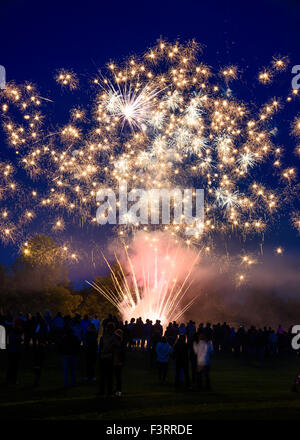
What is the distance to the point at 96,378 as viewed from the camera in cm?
1634

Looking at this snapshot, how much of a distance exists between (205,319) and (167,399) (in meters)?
57.2

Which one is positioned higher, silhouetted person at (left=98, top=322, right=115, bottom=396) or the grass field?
silhouetted person at (left=98, top=322, right=115, bottom=396)

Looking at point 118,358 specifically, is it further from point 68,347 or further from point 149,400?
point 68,347

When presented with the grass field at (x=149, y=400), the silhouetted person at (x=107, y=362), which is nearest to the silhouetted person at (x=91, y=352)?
the grass field at (x=149, y=400)

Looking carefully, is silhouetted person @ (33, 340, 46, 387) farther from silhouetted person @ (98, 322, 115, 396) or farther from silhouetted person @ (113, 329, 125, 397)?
silhouetted person @ (113, 329, 125, 397)

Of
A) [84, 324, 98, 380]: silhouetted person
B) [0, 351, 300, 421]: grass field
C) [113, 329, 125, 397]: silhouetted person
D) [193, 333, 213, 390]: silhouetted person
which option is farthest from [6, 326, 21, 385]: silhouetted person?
[193, 333, 213, 390]: silhouetted person

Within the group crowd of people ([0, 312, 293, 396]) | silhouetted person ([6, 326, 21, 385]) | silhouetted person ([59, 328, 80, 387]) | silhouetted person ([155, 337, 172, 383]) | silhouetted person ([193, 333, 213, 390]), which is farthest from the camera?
silhouetted person ([155, 337, 172, 383])

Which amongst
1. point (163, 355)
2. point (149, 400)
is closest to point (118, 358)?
point (149, 400)

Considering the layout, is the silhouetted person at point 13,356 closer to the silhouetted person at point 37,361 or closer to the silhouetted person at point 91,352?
the silhouetted person at point 37,361

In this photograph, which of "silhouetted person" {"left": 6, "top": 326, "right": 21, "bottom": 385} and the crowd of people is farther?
"silhouetted person" {"left": 6, "top": 326, "right": 21, "bottom": 385}

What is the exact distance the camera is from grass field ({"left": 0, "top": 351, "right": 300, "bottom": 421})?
9984mm

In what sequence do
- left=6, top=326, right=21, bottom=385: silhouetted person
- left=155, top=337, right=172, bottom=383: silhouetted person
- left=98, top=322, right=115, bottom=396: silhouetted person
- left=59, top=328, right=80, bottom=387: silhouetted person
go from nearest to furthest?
left=98, top=322, right=115, bottom=396: silhouetted person
left=59, top=328, right=80, bottom=387: silhouetted person
left=6, top=326, right=21, bottom=385: silhouetted person
left=155, top=337, right=172, bottom=383: silhouetted person
